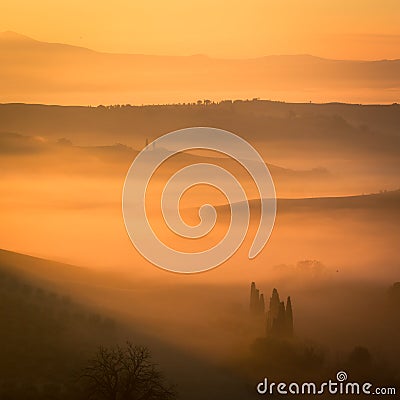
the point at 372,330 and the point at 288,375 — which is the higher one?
the point at 372,330

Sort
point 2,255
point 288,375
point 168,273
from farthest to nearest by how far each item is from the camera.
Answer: point 168,273, point 2,255, point 288,375

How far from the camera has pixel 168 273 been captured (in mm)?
180625

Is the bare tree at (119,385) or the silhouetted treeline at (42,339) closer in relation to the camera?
the bare tree at (119,385)

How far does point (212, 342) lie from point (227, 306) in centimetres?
2941

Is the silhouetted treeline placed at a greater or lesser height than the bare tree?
greater

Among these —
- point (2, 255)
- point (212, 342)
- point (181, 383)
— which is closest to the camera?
point (181, 383)

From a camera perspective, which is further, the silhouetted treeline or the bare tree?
the silhouetted treeline

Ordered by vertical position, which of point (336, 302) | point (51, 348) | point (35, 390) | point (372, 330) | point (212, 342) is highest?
point (336, 302)

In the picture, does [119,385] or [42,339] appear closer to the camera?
[119,385]

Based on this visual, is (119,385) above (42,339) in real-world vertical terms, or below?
below

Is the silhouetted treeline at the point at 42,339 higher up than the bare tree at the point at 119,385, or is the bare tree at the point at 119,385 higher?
the silhouetted treeline at the point at 42,339

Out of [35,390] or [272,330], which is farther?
[272,330]

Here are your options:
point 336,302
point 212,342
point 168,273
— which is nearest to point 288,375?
point 212,342

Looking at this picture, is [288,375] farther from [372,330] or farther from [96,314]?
[372,330]
